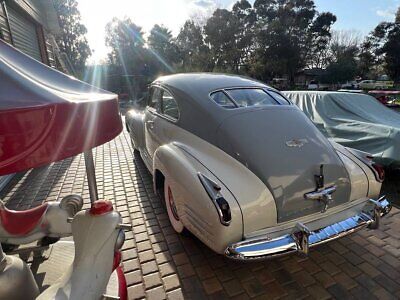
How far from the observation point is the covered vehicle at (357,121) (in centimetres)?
382

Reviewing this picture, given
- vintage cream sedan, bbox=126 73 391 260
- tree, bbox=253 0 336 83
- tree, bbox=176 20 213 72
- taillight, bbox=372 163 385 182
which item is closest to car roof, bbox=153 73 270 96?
vintage cream sedan, bbox=126 73 391 260

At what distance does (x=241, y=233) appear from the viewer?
197 cm

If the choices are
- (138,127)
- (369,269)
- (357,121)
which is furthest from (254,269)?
(357,121)

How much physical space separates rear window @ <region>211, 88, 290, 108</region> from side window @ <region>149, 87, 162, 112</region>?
1.14 meters

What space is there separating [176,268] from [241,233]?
2.68 feet

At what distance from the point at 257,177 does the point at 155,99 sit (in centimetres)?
243

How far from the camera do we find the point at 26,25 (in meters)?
7.27

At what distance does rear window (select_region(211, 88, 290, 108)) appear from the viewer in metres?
2.88

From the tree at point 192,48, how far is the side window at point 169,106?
22.3 meters

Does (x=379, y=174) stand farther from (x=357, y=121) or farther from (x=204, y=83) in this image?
(x=357, y=121)

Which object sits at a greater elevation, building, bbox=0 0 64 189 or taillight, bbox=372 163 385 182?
building, bbox=0 0 64 189

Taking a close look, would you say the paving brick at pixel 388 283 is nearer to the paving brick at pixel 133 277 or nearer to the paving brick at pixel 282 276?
the paving brick at pixel 282 276

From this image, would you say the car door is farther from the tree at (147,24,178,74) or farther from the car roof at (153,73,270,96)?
the tree at (147,24,178,74)

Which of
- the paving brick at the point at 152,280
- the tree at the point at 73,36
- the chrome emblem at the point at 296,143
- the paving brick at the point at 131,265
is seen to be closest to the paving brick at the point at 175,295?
the paving brick at the point at 152,280
